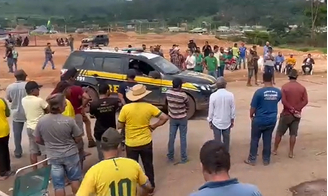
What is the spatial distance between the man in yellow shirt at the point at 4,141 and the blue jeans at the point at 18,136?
0.68 metres

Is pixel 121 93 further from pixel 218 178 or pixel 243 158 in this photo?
pixel 218 178

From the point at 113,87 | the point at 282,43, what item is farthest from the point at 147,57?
the point at 282,43

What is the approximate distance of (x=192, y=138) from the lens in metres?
11.0

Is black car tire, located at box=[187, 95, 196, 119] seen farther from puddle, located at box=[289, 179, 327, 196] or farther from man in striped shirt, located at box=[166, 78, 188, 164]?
puddle, located at box=[289, 179, 327, 196]

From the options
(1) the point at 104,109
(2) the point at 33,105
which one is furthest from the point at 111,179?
(2) the point at 33,105

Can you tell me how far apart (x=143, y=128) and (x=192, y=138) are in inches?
155

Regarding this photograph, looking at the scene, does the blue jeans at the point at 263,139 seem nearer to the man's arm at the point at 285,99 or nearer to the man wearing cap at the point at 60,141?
the man's arm at the point at 285,99

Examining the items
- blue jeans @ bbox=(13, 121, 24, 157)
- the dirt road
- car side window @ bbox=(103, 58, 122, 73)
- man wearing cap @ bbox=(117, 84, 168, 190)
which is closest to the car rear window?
car side window @ bbox=(103, 58, 122, 73)

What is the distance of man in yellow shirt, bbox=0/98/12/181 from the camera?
26.9 ft

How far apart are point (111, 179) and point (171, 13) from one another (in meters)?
141

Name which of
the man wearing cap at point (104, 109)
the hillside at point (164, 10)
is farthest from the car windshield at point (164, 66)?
the hillside at point (164, 10)

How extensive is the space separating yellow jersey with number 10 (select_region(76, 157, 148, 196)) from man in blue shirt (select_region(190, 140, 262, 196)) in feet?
3.68

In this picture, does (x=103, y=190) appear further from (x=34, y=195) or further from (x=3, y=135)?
(x=3, y=135)

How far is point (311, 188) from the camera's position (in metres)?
7.94
